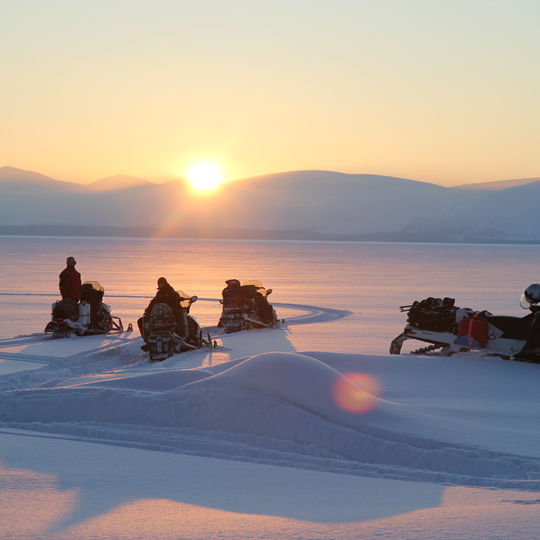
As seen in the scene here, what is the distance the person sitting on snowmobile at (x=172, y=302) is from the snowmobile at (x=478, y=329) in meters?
3.82

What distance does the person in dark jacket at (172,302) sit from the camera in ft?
46.5

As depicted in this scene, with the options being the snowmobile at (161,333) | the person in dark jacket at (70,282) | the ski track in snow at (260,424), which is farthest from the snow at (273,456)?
the person in dark jacket at (70,282)

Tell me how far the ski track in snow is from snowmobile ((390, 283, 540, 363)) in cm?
432

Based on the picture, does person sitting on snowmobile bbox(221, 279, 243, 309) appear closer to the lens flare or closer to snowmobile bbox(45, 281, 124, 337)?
snowmobile bbox(45, 281, 124, 337)

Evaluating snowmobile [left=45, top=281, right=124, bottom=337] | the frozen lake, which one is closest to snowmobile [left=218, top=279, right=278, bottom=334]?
the frozen lake

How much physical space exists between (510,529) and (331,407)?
2.86 metres

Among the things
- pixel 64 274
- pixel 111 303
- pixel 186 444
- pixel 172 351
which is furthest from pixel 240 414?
pixel 111 303

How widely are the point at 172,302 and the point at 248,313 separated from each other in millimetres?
4755

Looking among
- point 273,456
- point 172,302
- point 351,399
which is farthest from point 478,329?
point 273,456

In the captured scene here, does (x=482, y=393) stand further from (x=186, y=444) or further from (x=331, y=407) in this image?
(x=186, y=444)

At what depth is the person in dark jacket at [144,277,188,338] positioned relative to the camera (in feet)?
46.5

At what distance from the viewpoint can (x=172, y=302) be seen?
46.8 ft

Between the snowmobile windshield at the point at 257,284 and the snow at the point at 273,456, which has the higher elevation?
the snowmobile windshield at the point at 257,284

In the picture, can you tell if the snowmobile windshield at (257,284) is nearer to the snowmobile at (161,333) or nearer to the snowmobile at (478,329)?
the snowmobile at (161,333)
